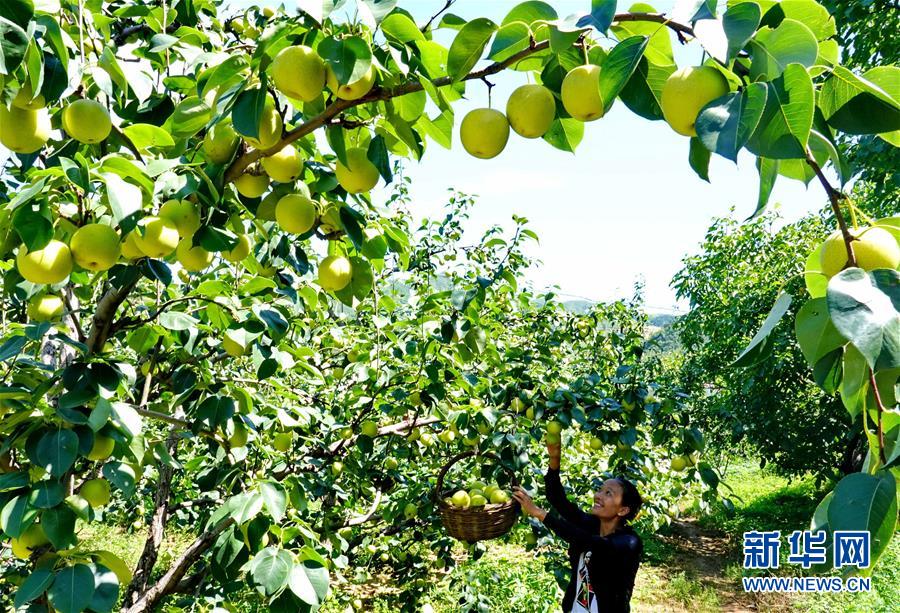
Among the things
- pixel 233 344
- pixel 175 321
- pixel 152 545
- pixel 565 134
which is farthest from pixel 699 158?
pixel 152 545

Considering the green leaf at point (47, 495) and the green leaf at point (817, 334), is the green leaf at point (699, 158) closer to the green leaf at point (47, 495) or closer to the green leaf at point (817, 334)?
the green leaf at point (817, 334)

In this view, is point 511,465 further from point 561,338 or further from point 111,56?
point 111,56

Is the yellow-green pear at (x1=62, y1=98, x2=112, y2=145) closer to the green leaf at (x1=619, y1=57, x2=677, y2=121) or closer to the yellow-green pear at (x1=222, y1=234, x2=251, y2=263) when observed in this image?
the yellow-green pear at (x1=222, y1=234, x2=251, y2=263)

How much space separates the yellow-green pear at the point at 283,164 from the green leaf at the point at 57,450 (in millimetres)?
758

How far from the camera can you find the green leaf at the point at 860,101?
70 centimetres

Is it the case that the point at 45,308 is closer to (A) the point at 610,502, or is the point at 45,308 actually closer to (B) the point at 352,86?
(B) the point at 352,86

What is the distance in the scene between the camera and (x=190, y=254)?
4.39 ft

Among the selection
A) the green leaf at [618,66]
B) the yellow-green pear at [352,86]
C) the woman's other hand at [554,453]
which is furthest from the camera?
the woman's other hand at [554,453]

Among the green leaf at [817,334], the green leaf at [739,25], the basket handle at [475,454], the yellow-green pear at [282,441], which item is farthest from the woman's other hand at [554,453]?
the green leaf at [739,25]

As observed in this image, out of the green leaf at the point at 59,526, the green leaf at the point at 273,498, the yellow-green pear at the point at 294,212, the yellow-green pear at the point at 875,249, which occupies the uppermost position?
the yellow-green pear at the point at 294,212

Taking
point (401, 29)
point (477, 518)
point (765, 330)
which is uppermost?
point (401, 29)

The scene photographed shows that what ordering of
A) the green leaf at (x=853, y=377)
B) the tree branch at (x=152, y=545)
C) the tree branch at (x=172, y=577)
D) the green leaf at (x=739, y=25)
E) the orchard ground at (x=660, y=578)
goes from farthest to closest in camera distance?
1. the orchard ground at (x=660, y=578)
2. the tree branch at (x=152, y=545)
3. the tree branch at (x=172, y=577)
4. the green leaf at (x=853, y=377)
5. the green leaf at (x=739, y=25)

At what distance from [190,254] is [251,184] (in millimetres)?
218

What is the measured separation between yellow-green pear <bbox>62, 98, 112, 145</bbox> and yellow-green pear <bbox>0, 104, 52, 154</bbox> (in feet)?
0.15
